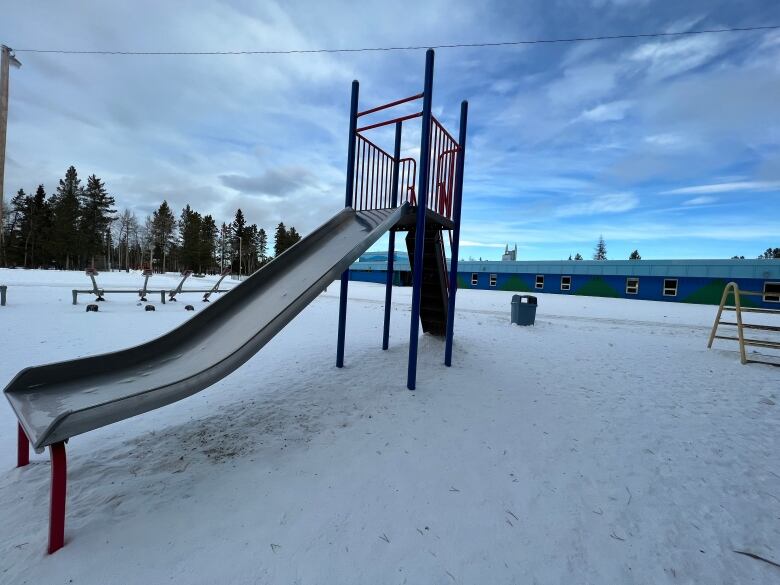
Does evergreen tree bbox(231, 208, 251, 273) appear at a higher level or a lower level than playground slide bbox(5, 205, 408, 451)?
higher

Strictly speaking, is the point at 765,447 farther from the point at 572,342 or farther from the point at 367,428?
the point at 572,342

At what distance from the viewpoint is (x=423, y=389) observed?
4.55m

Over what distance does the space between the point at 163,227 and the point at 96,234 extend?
1221cm

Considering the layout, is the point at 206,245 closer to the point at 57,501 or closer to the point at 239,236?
the point at 239,236

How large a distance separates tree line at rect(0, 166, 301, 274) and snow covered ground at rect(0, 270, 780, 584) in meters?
46.8

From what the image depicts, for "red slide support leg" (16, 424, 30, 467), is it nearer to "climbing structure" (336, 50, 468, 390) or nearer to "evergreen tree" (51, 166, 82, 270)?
"climbing structure" (336, 50, 468, 390)

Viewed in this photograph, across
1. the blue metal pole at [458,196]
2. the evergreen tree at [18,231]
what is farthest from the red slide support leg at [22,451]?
the evergreen tree at [18,231]

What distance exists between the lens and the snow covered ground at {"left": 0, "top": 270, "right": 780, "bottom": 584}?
1942 mm

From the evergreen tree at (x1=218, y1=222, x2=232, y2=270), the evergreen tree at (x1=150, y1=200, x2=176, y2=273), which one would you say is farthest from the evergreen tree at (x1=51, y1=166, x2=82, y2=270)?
the evergreen tree at (x1=218, y1=222, x2=232, y2=270)

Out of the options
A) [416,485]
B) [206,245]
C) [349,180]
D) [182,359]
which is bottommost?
[416,485]

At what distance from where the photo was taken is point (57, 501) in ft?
6.30

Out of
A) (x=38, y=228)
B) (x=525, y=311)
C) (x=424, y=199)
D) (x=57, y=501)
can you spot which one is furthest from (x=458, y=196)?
(x=38, y=228)

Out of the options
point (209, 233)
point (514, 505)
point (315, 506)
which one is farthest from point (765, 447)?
point (209, 233)

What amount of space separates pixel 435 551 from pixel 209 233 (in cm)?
6832
